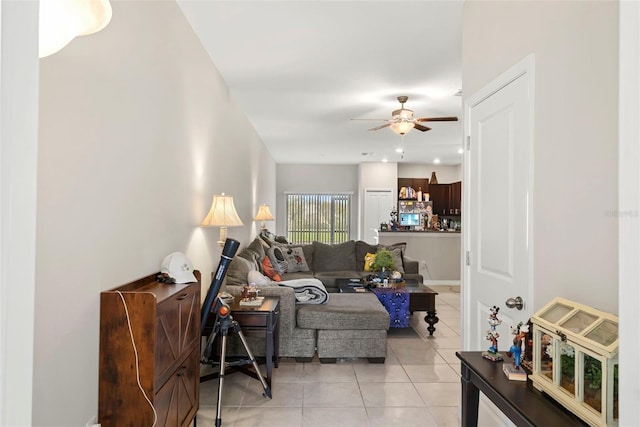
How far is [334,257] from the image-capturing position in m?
7.39

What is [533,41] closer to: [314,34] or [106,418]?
[314,34]

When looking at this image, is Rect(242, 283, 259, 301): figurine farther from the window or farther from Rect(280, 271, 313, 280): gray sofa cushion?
the window

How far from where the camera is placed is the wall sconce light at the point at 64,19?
3.52ft

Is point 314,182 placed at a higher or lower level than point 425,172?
lower

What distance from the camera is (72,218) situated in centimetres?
161

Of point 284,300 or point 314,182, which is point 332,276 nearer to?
point 284,300

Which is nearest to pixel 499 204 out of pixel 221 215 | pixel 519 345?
pixel 519 345

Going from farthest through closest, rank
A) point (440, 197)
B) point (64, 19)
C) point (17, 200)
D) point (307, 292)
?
1. point (440, 197)
2. point (307, 292)
3. point (64, 19)
4. point (17, 200)

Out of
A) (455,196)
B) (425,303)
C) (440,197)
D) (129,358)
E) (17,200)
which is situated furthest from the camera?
(440,197)

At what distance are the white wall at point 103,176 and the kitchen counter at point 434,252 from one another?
5.55 meters

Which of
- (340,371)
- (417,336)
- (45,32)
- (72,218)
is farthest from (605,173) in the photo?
(417,336)

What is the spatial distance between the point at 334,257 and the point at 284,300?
3720mm

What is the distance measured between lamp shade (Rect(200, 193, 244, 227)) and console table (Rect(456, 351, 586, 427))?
88.1 inches

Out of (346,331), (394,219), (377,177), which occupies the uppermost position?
(377,177)
